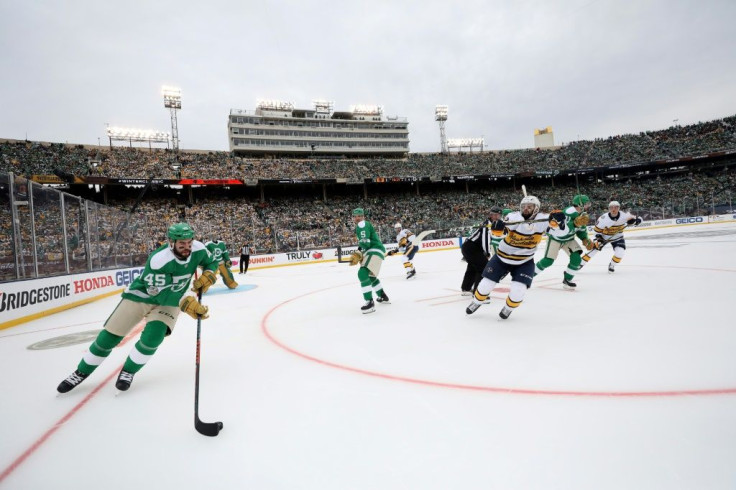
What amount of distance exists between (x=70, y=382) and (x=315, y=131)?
5960cm

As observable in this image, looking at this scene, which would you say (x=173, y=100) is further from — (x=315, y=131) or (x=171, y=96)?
(x=315, y=131)

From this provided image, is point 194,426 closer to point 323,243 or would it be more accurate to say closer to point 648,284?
point 648,284

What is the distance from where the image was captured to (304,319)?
5.94m

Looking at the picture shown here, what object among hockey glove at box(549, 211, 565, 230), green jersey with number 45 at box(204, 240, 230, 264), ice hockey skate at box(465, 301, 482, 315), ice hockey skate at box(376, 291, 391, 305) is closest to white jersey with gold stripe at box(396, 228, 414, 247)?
ice hockey skate at box(376, 291, 391, 305)

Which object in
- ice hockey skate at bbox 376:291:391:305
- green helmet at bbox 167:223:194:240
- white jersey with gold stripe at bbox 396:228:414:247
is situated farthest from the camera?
white jersey with gold stripe at bbox 396:228:414:247

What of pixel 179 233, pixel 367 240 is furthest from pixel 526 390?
pixel 367 240

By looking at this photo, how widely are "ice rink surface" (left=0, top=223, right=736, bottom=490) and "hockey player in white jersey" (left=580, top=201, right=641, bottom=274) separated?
3.46m

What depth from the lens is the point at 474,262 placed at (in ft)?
24.4

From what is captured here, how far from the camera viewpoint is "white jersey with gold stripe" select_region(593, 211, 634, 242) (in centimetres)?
875

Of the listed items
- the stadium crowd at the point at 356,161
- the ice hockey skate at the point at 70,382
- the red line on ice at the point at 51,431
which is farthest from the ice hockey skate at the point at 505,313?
the stadium crowd at the point at 356,161

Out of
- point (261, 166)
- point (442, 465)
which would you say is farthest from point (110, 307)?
point (261, 166)

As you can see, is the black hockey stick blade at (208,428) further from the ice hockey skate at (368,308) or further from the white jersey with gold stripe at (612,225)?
the white jersey with gold stripe at (612,225)

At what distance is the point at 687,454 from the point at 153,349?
4090mm

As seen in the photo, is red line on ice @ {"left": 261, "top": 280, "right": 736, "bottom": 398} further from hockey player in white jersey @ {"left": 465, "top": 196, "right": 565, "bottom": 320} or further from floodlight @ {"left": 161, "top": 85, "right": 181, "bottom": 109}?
floodlight @ {"left": 161, "top": 85, "right": 181, "bottom": 109}
